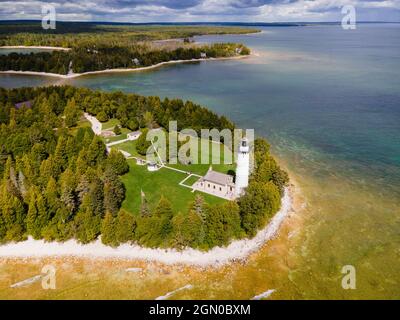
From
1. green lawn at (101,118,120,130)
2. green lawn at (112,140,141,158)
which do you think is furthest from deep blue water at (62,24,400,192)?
green lawn at (101,118,120,130)

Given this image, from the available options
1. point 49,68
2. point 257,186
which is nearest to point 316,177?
point 257,186

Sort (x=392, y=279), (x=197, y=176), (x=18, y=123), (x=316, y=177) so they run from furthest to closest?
(x=18, y=123), (x=316, y=177), (x=197, y=176), (x=392, y=279)

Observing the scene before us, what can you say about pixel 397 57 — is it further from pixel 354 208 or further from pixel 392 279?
pixel 392 279

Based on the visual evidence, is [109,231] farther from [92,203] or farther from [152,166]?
[152,166]

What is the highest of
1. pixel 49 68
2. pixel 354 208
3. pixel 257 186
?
pixel 49 68

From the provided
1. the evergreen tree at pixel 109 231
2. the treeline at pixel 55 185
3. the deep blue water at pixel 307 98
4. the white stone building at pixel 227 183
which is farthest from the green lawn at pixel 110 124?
the evergreen tree at pixel 109 231

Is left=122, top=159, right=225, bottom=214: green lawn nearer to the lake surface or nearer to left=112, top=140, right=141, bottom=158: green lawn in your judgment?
left=112, top=140, right=141, bottom=158: green lawn

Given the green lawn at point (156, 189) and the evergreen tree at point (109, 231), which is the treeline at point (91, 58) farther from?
the evergreen tree at point (109, 231)
